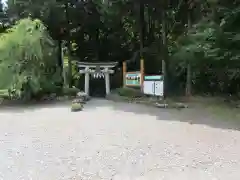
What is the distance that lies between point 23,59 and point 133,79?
421 cm

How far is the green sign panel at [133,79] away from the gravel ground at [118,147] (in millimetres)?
4000

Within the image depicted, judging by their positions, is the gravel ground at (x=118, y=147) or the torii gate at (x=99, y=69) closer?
the gravel ground at (x=118, y=147)

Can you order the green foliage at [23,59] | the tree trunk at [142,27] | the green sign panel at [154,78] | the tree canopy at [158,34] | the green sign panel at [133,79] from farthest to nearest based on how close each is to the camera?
the tree trunk at [142,27]
the green sign panel at [133,79]
the green sign panel at [154,78]
the green foliage at [23,59]
the tree canopy at [158,34]

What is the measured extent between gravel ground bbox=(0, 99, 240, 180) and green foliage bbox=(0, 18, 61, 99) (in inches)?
88.7

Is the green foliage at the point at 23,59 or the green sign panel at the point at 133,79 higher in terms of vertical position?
the green foliage at the point at 23,59

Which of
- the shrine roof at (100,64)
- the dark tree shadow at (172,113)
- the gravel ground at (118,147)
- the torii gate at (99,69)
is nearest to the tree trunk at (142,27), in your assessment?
the shrine roof at (100,64)

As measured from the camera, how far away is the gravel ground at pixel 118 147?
4.30 m

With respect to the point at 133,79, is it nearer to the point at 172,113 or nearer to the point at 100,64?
the point at 100,64

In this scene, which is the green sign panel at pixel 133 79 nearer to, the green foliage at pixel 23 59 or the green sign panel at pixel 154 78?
the green sign panel at pixel 154 78

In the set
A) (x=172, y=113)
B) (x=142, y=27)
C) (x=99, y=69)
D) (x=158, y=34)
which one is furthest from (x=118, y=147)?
(x=158, y=34)

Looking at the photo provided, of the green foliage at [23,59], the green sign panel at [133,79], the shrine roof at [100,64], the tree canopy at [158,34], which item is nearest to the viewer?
the tree canopy at [158,34]

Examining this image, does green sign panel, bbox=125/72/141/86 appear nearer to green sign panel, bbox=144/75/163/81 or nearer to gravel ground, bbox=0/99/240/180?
green sign panel, bbox=144/75/163/81

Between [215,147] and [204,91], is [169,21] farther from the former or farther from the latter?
[215,147]

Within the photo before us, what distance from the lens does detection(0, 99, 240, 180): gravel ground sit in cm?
430
